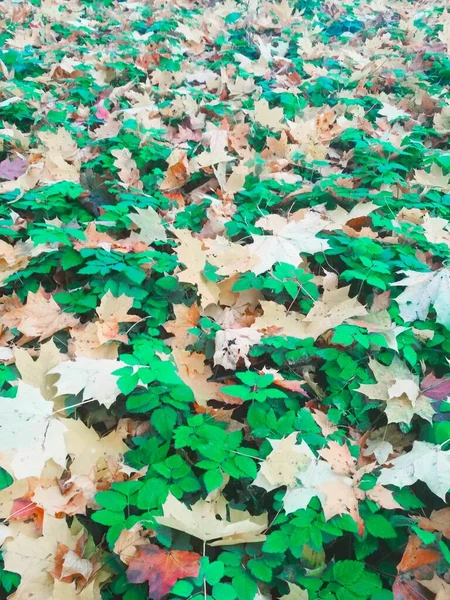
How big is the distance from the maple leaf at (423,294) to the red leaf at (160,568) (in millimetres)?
1171

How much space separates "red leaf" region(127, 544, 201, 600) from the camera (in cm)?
114

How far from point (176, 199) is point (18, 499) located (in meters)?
1.70

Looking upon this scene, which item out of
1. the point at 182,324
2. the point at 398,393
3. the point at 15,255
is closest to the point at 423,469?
the point at 398,393

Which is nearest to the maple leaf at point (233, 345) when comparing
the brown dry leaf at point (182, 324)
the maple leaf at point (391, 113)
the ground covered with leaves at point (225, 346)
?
the ground covered with leaves at point (225, 346)

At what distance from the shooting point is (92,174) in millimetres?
2578

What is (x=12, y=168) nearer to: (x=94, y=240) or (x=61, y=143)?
(x=61, y=143)

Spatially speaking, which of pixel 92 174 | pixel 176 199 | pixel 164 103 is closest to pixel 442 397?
pixel 176 199

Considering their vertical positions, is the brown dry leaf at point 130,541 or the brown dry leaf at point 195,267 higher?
the brown dry leaf at point 195,267

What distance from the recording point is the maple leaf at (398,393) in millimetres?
1534

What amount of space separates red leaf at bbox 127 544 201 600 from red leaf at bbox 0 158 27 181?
7.18 ft

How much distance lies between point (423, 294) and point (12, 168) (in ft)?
7.47

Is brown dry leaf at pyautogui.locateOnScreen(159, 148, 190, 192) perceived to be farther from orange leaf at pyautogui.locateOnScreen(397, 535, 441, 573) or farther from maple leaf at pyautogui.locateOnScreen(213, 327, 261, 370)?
orange leaf at pyautogui.locateOnScreen(397, 535, 441, 573)

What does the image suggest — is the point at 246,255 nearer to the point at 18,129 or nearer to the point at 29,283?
the point at 29,283

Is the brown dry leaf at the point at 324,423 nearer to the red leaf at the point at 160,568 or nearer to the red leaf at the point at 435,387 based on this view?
the red leaf at the point at 435,387
